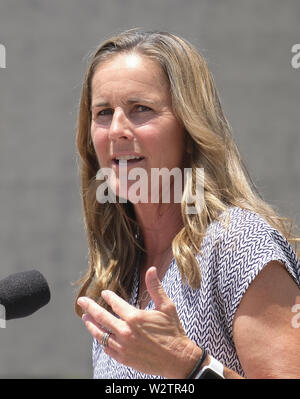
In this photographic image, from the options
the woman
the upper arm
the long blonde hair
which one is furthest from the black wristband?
the long blonde hair

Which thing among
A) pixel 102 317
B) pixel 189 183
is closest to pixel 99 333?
pixel 102 317

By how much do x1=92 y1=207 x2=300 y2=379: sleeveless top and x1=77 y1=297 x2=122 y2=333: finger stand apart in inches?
11.8

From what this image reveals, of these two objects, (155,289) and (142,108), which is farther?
(142,108)

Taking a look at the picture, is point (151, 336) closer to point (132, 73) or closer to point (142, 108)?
point (142, 108)

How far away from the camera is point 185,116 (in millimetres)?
2164

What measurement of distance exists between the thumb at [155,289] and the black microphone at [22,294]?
45 centimetres

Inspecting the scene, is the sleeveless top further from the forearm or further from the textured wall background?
the textured wall background

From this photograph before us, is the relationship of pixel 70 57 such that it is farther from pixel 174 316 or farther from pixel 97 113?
pixel 174 316

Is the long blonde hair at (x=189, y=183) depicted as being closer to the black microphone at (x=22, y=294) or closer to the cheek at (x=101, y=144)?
the cheek at (x=101, y=144)

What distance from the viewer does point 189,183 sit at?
2.16 meters

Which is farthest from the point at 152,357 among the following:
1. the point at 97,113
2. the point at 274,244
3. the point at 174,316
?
the point at 97,113

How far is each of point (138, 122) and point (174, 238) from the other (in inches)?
14.1

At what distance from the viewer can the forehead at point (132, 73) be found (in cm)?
221

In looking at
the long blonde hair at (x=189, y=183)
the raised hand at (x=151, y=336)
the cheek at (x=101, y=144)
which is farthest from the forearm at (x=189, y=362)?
the cheek at (x=101, y=144)
